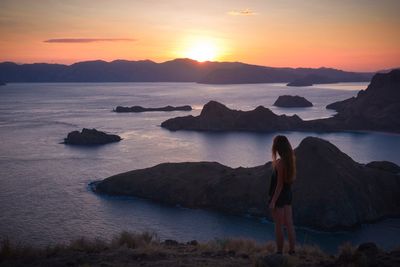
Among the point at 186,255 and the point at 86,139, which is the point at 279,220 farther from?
the point at 86,139

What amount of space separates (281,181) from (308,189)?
31656 mm

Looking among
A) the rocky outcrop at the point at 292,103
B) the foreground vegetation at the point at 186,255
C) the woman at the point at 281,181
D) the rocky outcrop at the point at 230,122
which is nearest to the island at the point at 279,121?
the rocky outcrop at the point at 230,122

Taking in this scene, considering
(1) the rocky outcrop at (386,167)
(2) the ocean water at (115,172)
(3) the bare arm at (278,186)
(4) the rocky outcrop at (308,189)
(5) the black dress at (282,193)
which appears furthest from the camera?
(1) the rocky outcrop at (386,167)

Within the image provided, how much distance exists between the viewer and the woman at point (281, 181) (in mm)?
10633

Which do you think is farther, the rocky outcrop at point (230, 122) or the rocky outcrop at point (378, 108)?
the rocky outcrop at point (378, 108)

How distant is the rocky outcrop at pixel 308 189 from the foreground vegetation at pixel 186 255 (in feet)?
88.9

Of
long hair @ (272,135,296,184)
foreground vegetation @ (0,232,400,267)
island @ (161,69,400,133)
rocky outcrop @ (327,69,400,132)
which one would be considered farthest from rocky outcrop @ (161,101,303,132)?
long hair @ (272,135,296,184)

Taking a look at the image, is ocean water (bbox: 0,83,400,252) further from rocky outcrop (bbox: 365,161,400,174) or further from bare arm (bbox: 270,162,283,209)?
rocky outcrop (bbox: 365,161,400,174)

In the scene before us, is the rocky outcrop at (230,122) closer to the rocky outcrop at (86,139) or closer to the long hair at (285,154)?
the rocky outcrop at (86,139)

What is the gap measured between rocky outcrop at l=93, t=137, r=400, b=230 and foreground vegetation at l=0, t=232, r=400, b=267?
Answer: 88.9ft

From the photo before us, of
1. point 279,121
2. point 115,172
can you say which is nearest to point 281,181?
point 115,172

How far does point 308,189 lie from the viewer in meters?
41.2

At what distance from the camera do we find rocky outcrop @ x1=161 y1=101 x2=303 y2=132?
11675 centimetres

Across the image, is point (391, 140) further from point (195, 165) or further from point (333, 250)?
point (333, 250)
